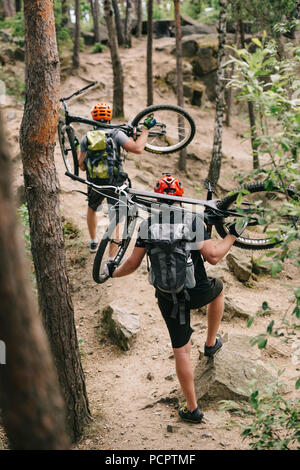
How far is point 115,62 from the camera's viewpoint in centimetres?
1374

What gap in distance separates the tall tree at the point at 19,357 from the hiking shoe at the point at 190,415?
2.93m

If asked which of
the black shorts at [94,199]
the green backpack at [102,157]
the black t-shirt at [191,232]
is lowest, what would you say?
the black shorts at [94,199]

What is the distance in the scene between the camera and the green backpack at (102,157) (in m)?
5.96

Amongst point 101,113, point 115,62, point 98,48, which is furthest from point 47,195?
point 98,48

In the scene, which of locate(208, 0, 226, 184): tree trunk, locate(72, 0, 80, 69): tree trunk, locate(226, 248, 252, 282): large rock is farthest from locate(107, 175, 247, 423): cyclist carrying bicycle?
locate(72, 0, 80, 69): tree trunk

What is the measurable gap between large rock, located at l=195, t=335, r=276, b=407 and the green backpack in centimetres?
295

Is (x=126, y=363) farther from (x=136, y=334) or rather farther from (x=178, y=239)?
(x=178, y=239)

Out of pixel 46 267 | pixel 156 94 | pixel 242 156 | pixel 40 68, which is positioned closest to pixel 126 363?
pixel 46 267

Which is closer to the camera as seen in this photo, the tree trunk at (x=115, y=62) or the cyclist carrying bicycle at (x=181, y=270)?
the cyclist carrying bicycle at (x=181, y=270)

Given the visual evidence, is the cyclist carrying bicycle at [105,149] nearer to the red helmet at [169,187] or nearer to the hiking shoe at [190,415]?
the red helmet at [169,187]

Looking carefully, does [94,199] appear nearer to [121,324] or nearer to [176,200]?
[121,324]

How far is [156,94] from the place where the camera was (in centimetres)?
1833

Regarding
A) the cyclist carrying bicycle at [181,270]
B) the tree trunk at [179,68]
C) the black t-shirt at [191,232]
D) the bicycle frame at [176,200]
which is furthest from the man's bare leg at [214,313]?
the tree trunk at [179,68]
